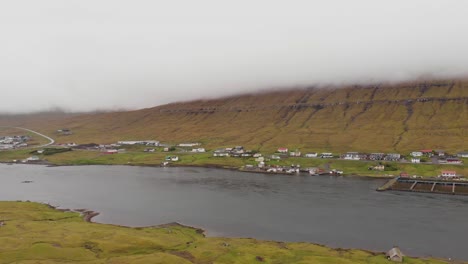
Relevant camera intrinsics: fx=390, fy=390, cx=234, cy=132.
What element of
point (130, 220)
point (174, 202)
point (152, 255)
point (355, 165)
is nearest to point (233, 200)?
point (174, 202)

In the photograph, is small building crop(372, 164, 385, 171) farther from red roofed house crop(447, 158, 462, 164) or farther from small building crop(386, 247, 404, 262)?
small building crop(386, 247, 404, 262)

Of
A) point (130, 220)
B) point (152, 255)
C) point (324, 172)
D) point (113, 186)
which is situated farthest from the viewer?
point (324, 172)

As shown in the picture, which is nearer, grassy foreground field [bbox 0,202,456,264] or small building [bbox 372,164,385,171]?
grassy foreground field [bbox 0,202,456,264]

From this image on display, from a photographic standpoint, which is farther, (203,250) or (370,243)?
(370,243)

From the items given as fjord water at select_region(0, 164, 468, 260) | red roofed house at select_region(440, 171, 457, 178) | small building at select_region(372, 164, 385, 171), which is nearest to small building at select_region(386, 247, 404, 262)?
fjord water at select_region(0, 164, 468, 260)

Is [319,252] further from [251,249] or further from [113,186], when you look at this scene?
[113,186]

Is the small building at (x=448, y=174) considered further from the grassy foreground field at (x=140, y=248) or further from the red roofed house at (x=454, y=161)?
the grassy foreground field at (x=140, y=248)
